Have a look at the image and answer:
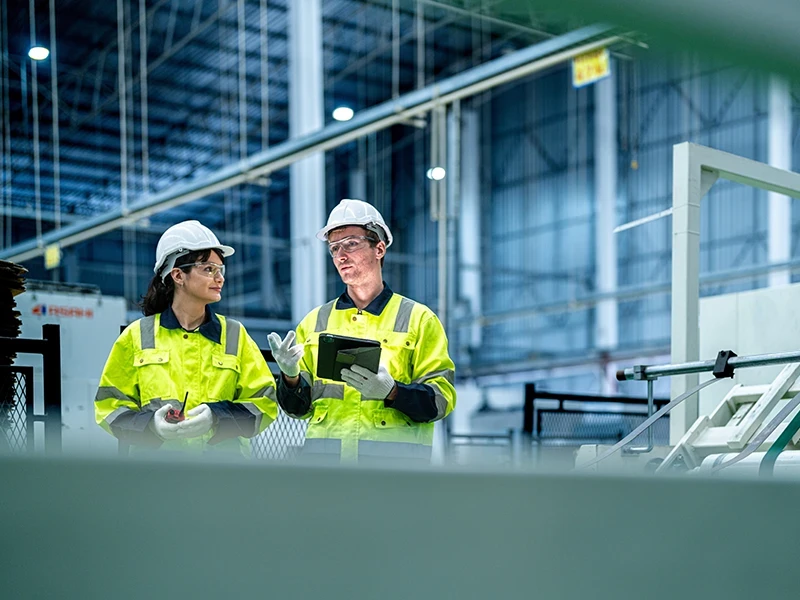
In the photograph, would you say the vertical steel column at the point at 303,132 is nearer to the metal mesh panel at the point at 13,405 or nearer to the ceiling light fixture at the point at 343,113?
the ceiling light fixture at the point at 343,113

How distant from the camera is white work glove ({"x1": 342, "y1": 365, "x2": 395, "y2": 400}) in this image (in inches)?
117

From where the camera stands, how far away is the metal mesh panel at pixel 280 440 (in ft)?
13.4

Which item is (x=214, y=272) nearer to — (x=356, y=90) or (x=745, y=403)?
(x=745, y=403)

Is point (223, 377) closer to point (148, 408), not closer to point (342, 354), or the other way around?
point (148, 408)

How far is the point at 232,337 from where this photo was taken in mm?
3393

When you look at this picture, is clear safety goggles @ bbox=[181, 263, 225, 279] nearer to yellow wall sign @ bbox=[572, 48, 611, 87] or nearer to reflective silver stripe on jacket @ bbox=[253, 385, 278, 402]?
reflective silver stripe on jacket @ bbox=[253, 385, 278, 402]

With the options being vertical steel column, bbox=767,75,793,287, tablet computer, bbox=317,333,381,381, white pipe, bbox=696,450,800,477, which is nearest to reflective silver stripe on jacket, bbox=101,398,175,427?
tablet computer, bbox=317,333,381,381

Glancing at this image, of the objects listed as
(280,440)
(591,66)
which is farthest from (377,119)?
(280,440)

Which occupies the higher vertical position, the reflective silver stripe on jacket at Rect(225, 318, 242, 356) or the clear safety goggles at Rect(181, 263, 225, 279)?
the clear safety goggles at Rect(181, 263, 225, 279)

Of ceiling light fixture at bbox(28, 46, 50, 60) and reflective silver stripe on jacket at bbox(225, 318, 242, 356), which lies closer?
reflective silver stripe on jacket at bbox(225, 318, 242, 356)

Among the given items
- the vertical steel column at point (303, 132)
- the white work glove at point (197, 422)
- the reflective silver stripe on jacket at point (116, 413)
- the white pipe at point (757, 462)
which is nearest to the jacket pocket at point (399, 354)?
the white work glove at point (197, 422)

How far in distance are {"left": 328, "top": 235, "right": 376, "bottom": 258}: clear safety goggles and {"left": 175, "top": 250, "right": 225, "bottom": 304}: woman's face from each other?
0.43 m

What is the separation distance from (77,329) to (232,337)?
20.2 feet

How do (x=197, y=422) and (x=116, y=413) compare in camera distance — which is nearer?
(x=197, y=422)
